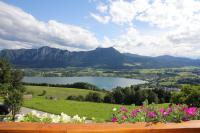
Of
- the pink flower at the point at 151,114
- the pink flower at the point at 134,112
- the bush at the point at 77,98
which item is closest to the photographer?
the pink flower at the point at 151,114

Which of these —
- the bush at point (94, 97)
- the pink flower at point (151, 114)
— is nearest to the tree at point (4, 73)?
the bush at point (94, 97)

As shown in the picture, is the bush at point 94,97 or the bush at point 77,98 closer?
the bush at point 94,97

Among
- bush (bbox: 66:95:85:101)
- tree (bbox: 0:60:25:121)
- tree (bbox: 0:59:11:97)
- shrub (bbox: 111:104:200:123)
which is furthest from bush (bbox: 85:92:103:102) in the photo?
shrub (bbox: 111:104:200:123)

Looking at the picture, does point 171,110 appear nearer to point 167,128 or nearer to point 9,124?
point 167,128

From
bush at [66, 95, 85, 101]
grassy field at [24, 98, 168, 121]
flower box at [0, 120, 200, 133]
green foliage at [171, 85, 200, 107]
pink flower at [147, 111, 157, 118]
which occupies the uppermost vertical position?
pink flower at [147, 111, 157, 118]

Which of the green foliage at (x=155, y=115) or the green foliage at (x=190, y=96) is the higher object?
the green foliage at (x=155, y=115)

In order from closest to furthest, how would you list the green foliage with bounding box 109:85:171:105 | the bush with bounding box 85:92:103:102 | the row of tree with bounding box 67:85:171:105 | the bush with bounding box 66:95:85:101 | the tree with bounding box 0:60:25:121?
the tree with bounding box 0:60:25:121 < the row of tree with bounding box 67:85:171:105 < the green foliage with bounding box 109:85:171:105 < the bush with bounding box 85:92:103:102 < the bush with bounding box 66:95:85:101

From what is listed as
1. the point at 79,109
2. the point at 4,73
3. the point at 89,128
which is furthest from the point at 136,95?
the point at 89,128

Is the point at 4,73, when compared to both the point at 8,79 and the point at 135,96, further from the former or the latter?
the point at 135,96

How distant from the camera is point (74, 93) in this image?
88.1m

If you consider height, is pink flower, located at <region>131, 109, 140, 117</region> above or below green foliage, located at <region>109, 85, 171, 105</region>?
above

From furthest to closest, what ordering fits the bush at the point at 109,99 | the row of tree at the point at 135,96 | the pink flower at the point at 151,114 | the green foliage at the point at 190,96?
1. the bush at the point at 109,99
2. the row of tree at the point at 135,96
3. the green foliage at the point at 190,96
4. the pink flower at the point at 151,114

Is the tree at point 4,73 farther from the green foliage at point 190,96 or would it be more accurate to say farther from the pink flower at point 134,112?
the pink flower at point 134,112

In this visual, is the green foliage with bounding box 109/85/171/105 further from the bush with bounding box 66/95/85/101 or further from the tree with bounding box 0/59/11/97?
the tree with bounding box 0/59/11/97
